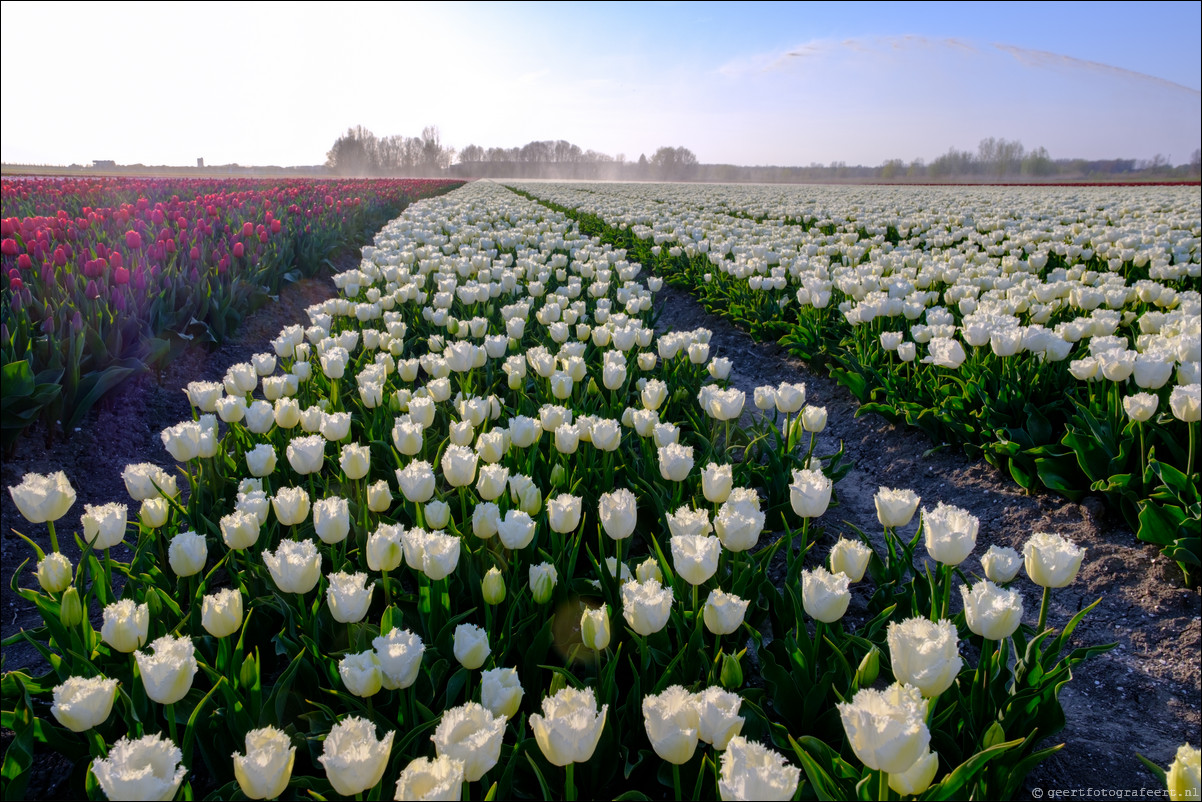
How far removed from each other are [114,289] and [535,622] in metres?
4.52

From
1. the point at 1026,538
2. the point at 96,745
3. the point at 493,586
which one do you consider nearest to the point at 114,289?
the point at 96,745

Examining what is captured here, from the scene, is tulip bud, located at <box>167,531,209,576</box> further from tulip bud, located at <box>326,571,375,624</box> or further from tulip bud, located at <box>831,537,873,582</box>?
tulip bud, located at <box>831,537,873,582</box>

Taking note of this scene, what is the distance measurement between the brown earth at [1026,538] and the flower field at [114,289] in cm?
23

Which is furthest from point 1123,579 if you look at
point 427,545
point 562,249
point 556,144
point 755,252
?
point 556,144

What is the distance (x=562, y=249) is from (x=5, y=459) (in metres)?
7.20

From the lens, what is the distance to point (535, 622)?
1990 mm

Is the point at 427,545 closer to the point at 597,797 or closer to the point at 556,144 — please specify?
the point at 597,797

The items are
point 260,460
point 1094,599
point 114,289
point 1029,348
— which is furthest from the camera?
point 114,289

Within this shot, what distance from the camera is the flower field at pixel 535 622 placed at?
1248 mm

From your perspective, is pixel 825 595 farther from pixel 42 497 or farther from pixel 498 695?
pixel 42 497

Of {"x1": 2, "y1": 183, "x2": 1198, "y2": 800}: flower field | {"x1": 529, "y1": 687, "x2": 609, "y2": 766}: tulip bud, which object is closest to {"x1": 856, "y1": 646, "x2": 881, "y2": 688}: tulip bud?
{"x1": 2, "y1": 183, "x2": 1198, "y2": 800}: flower field

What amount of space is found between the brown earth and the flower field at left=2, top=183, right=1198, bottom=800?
0.37ft

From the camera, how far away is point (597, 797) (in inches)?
64.3

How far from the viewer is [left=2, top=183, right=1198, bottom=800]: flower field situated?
125cm
